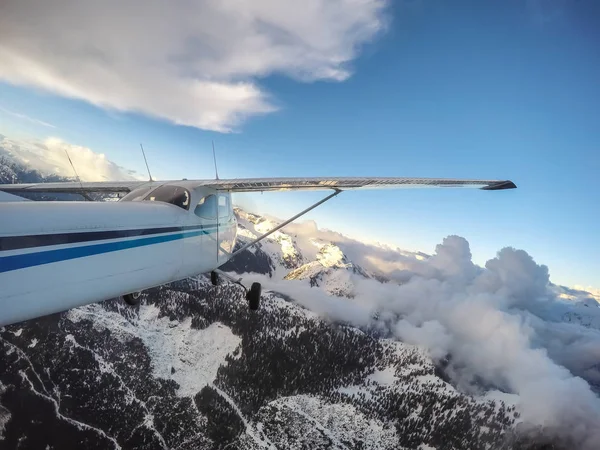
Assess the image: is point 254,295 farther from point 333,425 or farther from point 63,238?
point 333,425

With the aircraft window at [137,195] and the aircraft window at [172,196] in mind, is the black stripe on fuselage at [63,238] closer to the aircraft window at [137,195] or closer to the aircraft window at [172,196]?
the aircraft window at [172,196]

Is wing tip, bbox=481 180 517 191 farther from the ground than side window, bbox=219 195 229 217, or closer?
farther from the ground

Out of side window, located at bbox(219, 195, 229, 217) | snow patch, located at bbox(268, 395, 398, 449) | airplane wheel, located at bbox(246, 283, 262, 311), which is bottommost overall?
snow patch, located at bbox(268, 395, 398, 449)

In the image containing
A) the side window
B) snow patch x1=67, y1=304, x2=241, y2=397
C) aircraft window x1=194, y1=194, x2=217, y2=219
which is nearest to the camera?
aircraft window x1=194, y1=194, x2=217, y2=219

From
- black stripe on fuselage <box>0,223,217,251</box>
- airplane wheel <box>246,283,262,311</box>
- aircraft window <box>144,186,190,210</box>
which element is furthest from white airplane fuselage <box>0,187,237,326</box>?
airplane wheel <box>246,283,262,311</box>

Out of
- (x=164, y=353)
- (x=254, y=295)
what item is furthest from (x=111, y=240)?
(x=164, y=353)

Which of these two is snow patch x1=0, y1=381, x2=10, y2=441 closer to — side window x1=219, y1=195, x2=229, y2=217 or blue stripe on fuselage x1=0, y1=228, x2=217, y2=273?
side window x1=219, y1=195, x2=229, y2=217

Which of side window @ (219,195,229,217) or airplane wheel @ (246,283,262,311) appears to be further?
airplane wheel @ (246,283,262,311)
